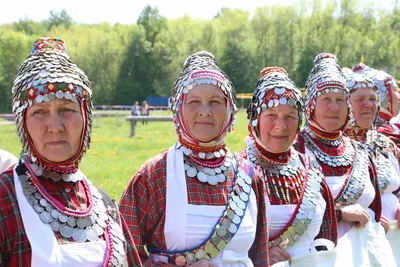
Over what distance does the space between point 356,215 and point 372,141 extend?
122 centimetres

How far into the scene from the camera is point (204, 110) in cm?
290

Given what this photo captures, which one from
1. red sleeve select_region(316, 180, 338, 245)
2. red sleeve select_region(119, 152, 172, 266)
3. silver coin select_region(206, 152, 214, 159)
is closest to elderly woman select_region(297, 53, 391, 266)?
red sleeve select_region(316, 180, 338, 245)

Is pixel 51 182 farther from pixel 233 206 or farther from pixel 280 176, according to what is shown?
pixel 280 176

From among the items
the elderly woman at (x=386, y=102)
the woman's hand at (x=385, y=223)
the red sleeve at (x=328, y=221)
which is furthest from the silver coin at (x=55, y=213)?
the elderly woman at (x=386, y=102)

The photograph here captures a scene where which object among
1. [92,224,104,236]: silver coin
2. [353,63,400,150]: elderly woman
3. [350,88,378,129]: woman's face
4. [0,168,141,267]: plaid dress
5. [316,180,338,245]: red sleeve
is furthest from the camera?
[353,63,400,150]: elderly woman

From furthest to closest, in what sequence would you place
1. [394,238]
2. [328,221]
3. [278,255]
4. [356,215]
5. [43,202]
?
[394,238] → [356,215] → [328,221] → [278,255] → [43,202]

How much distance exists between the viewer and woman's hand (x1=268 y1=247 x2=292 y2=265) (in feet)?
10.6

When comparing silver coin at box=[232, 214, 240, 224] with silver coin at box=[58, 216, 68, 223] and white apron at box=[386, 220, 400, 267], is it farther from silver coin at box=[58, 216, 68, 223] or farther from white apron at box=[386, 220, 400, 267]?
white apron at box=[386, 220, 400, 267]

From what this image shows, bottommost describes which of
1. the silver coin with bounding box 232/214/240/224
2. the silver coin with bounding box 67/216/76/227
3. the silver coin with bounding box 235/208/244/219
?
the silver coin with bounding box 232/214/240/224

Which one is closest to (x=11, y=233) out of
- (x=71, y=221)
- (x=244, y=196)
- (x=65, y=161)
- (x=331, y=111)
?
(x=71, y=221)

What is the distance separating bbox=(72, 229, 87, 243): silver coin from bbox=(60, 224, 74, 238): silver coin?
0.06ft

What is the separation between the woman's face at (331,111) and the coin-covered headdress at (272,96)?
0.61 meters

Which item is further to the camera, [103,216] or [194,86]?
[194,86]

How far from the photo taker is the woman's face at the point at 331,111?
13.1ft
